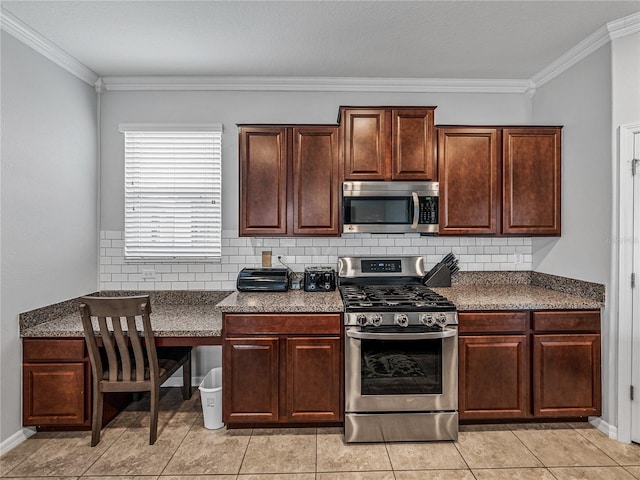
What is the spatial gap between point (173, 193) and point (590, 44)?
351cm

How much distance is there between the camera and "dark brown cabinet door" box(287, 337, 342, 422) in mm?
2787

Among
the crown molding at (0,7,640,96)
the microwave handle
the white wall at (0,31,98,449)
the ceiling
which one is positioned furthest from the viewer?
the crown molding at (0,7,640,96)

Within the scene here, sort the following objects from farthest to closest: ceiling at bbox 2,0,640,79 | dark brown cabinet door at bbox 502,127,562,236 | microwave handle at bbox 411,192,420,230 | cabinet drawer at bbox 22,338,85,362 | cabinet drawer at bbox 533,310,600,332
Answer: dark brown cabinet door at bbox 502,127,562,236
microwave handle at bbox 411,192,420,230
cabinet drawer at bbox 533,310,600,332
cabinet drawer at bbox 22,338,85,362
ceiling at bbox 2,0,640,79

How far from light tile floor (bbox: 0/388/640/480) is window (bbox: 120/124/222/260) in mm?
1477

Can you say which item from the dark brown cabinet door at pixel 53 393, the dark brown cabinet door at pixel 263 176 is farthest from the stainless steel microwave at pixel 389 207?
the dark brown cabinet door at pixel 53 393

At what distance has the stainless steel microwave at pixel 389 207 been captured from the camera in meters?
3.23

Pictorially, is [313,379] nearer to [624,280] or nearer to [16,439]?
[16,439]

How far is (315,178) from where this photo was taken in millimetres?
3293

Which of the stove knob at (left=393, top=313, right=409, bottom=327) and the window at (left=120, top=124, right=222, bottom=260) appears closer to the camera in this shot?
the stove knob at (left=393, top=313, right=409, bottom=327)

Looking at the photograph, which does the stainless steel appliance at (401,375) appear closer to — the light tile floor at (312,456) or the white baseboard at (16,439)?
the light tile floor at (312,456)

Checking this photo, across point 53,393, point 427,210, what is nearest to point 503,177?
point 427,210

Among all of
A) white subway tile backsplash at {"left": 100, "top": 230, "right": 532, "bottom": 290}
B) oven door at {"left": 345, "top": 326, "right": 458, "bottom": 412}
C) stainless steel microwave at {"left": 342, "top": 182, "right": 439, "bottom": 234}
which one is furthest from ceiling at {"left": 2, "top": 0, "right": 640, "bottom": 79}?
oven door at {"left": 345, "top": 326, "right": 458, "bottom": 412}

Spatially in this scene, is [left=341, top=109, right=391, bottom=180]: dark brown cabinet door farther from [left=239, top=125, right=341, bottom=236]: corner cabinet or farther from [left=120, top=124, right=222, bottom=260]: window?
[left=120, top=124, right=222, bottom=260]: window

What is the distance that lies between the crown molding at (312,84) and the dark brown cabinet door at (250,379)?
2238 mm
